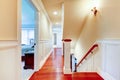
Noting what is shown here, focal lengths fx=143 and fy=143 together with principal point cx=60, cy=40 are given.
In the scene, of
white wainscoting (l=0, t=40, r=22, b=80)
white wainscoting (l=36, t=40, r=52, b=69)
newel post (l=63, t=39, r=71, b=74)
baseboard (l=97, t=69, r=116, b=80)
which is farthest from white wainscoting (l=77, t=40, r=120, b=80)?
white wainscoting (l=0, t=40, r=22, b=80)

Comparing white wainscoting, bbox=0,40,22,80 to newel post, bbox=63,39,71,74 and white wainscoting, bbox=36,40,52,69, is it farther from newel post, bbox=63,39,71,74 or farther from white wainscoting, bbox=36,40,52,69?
white wainscoting, bbox=36,40,52,69

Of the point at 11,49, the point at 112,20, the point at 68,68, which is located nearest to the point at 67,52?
the point at 68,68

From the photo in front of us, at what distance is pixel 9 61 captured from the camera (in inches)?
77.4

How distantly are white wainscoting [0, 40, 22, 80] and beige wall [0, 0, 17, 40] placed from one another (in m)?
0.10

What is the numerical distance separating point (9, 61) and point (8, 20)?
562 mm

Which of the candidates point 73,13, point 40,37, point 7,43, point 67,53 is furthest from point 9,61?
point 73,13

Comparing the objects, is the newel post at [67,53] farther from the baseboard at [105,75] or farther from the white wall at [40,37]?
the white wall at [40,37]

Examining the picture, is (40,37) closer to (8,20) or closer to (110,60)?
(110,60)

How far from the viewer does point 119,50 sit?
2.74 meters

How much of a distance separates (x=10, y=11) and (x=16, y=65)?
0.83 meters

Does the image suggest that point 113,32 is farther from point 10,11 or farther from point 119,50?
point 10,11

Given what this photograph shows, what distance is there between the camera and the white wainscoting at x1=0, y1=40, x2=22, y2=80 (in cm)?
173

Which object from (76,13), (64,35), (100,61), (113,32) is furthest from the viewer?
(64,35)

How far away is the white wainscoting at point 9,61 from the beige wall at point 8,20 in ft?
0.32
